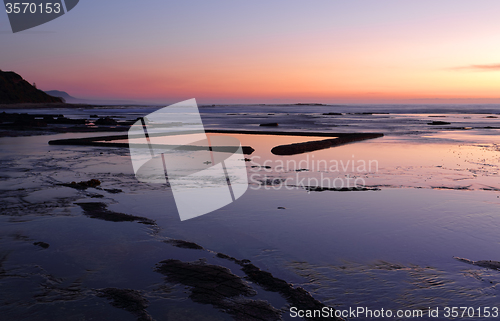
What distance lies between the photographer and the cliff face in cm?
10112

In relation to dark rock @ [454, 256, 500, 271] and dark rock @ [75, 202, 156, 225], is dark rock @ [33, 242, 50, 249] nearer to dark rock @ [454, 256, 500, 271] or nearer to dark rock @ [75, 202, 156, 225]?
dark rock @ [75, 202, 156, 225]

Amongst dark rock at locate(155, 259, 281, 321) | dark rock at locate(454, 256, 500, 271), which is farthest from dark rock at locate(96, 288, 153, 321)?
dark rock at locate(454, 256, 500, 271)

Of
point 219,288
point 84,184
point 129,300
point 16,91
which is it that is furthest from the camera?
point 16,91

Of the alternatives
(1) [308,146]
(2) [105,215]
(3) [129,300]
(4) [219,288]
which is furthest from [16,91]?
(4) [219,288]

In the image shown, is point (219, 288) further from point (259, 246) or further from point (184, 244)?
point (184, 244)

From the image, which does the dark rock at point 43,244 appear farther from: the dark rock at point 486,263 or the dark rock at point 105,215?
the dark rock at point 486,263

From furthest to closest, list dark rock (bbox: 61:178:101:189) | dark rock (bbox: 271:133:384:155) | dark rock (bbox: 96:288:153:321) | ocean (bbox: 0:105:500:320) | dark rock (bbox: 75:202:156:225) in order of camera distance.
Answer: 1. dark rock (bbox: 271:133:384:155)
2. dark rock (bbox: 61:178:101:189)
3. dark rock (bbox: 75:202:156:225)
4. ocean (bbox: 0:105:500:320)
5. dark rock (bbox: 96:288:153:321)

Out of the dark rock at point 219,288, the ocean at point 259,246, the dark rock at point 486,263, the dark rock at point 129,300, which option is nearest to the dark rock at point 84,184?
the ocean at point 259,246

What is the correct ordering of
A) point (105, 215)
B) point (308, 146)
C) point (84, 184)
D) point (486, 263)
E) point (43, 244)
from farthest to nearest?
point (308, 146) < point (84, 184) < point (105, 215) < point (43, 244) < point (486, 263)

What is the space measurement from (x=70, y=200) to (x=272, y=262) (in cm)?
483

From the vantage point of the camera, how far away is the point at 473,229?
217 inches

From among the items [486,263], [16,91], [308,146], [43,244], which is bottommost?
[486,263]

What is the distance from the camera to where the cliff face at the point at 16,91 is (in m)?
101

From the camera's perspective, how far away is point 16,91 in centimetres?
10650
